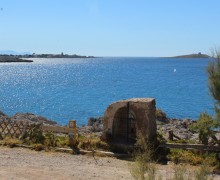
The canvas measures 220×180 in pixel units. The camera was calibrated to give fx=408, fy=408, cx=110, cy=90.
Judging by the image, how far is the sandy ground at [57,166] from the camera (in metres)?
15.1

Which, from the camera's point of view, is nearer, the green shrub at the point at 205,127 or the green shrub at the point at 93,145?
the green shrub at the point at 205,127

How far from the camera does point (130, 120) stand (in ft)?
67.4

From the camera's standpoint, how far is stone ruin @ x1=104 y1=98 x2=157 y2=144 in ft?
63.4

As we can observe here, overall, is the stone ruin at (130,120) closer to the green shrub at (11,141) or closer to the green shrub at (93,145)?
the green shrub at (93,145)

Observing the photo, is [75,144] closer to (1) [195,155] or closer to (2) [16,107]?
(1) [195,155]

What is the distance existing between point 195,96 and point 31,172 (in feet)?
214

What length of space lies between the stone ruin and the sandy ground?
7.13 ft

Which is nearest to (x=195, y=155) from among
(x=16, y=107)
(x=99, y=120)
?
(x=99, y=120)

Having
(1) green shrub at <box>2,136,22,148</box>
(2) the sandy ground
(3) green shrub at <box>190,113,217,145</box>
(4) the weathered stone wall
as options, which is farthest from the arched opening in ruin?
(1) green shrub at <box>2,136,22,148</box>

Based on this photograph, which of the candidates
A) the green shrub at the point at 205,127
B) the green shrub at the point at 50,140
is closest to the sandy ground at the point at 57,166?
the green shrub at the point at 50,140

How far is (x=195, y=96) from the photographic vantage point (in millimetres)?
77625

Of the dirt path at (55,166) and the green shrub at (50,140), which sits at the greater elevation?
the green shrub at (50,140)

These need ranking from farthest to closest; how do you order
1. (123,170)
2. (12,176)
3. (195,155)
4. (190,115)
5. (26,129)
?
(190,115) < (26,129) < (195,155) < (123,170) < (12,176)

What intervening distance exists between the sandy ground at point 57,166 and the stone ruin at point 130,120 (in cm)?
217
